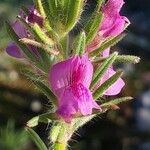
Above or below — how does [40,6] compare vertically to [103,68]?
above

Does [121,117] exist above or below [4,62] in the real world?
below

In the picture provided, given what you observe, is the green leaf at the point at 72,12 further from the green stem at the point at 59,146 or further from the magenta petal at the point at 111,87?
the green stem at the point at 59,146

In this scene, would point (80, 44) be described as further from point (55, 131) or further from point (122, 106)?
point (122, 106)

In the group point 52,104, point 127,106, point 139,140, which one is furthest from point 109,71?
point 127,106

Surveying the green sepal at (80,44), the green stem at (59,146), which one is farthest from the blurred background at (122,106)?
the green sepal at (80,44)

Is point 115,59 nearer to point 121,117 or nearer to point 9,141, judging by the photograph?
Answer: point 9,141

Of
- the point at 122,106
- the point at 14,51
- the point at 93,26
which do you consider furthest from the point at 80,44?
the point at 122,106
